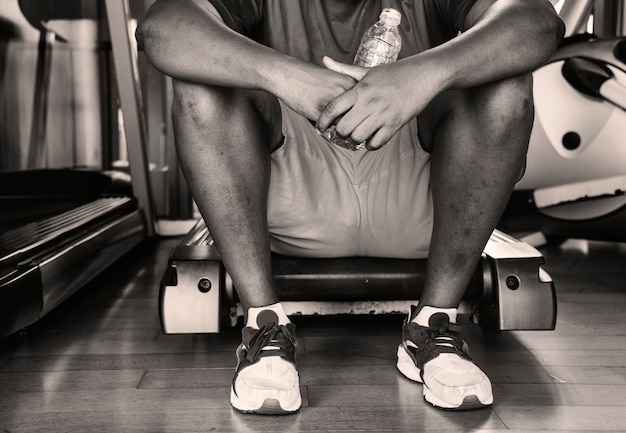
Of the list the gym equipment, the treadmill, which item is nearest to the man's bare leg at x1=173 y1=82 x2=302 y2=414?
the treadmill

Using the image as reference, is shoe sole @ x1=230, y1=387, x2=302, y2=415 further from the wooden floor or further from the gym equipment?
the gym equipment

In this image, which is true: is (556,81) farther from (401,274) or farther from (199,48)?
(199,48)

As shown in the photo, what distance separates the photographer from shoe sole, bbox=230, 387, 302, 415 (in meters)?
1.04

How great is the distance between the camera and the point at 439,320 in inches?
47.8

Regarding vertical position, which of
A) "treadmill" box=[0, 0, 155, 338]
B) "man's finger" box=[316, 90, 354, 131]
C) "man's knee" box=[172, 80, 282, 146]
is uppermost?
"man's finger" box=[316, 90, 354, 131]

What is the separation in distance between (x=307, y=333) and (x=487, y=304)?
0.41 metres

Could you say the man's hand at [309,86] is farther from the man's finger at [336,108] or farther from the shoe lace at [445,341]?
the shoe lace at [445,341]

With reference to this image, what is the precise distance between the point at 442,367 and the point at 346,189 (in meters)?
0.41

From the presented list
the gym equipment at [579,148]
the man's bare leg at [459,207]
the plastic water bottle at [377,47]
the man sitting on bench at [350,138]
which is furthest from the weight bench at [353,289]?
the gym equipment at [579,148]

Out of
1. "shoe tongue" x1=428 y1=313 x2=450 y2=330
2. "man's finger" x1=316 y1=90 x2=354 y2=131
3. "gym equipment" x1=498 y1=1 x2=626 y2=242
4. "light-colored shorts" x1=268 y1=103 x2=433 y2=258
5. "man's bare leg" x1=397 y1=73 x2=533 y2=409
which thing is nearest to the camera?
"man's finger" x1=316 y1=90 x2=354 y2=131

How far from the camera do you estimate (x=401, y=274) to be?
142cm

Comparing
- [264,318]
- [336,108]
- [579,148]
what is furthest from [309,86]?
[579,148]

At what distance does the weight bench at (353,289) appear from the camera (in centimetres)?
136

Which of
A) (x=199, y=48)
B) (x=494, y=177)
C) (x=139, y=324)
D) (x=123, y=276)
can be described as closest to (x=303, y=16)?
(x=199, y=48)
